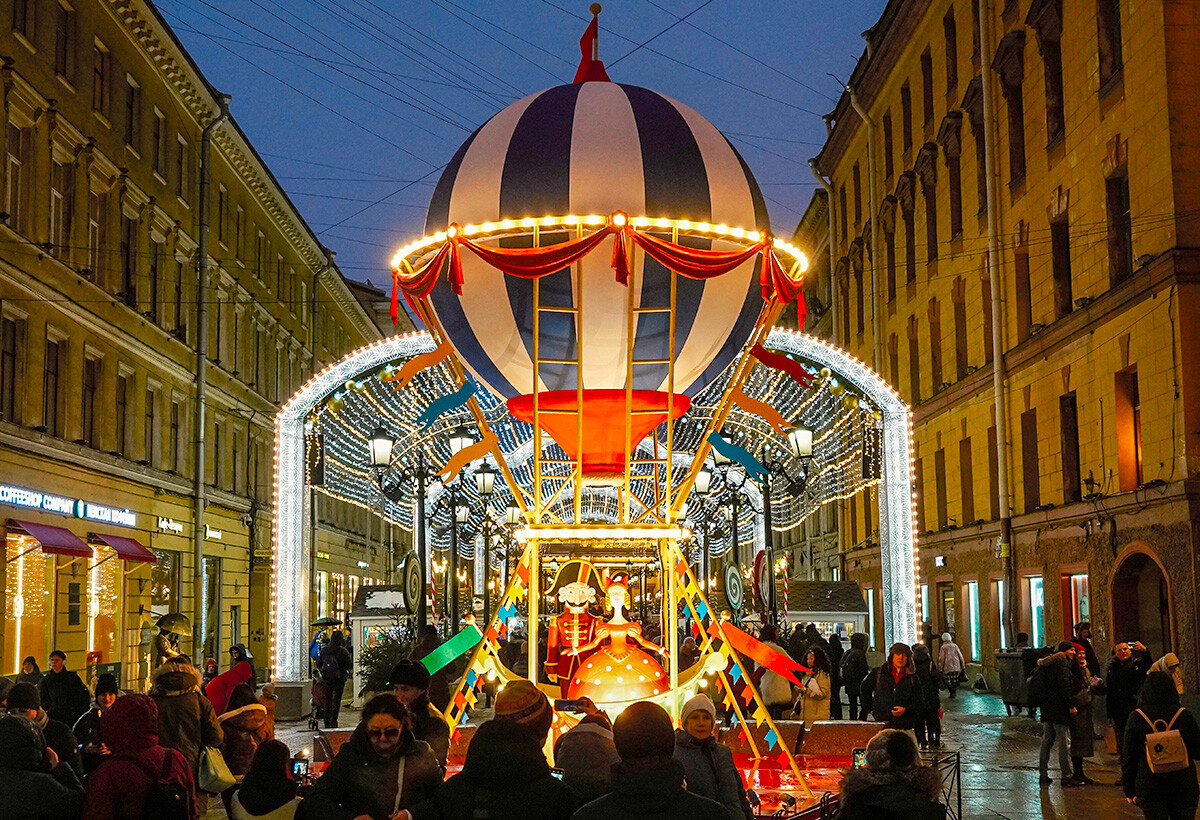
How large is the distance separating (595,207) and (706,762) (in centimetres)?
481

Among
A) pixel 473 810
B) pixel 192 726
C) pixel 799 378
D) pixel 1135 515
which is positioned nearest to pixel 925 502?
pixel 1135 515

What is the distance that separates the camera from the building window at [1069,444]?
26.8m

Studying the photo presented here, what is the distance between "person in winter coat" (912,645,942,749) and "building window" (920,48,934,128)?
866 inches

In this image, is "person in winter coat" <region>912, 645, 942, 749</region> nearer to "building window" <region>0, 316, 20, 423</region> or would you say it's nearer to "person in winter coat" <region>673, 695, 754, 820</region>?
"person in winter coat" <region>673, 695, 754, 820</region>

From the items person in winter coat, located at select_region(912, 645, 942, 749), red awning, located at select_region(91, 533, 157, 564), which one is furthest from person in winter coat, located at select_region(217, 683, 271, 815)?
red awning, located at select_region(91, 533, 157, 564)

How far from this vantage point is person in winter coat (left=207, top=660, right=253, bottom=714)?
1199 cm

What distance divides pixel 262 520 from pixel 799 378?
37161 mm

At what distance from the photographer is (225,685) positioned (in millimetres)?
12109

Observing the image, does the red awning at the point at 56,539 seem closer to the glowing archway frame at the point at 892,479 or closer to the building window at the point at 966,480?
the glowing archway frame at the point at 892,479

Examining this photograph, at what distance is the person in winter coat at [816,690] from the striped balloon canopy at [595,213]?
20.4 ft


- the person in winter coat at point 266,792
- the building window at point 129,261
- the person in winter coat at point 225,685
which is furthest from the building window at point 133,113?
the person in winter coat at point 266,792

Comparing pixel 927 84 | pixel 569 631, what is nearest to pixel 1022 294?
pixel 927 84

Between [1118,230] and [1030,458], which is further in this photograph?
[1030,458]

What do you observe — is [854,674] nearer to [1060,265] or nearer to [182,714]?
[1060,265]
